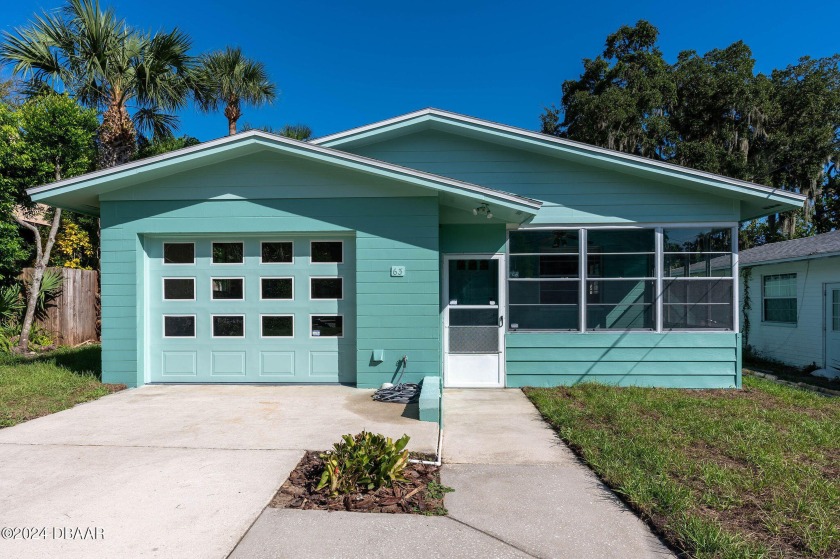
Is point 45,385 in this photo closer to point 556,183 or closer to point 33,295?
point 33,295

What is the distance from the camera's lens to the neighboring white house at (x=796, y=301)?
1030 centimetres

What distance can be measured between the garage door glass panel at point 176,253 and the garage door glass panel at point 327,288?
6.88 ft

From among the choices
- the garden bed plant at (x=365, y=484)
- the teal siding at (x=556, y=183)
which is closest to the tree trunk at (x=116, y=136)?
the teal siding at (x=556, y=183)

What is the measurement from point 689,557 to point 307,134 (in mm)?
18113

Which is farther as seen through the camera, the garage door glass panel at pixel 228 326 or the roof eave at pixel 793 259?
the roof eave at pixel 793 259

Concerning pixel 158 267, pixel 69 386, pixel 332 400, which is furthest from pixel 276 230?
pixel 69 386

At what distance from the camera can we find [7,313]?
10898mm

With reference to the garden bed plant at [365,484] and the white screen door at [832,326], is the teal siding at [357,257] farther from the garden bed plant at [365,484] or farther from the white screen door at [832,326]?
the white screen door at [832,326]

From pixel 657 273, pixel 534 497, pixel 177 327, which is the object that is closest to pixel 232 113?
pixel 177 327

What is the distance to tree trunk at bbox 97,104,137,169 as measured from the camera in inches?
444

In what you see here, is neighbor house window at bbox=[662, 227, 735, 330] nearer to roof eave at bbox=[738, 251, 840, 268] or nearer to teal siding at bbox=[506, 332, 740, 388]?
teal siding at bbox=[506, 332, 740, 388]

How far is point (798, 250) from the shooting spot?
450 inches

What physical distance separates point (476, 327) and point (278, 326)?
3204 mm

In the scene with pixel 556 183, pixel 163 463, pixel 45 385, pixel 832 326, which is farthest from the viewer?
pixel 832 326
